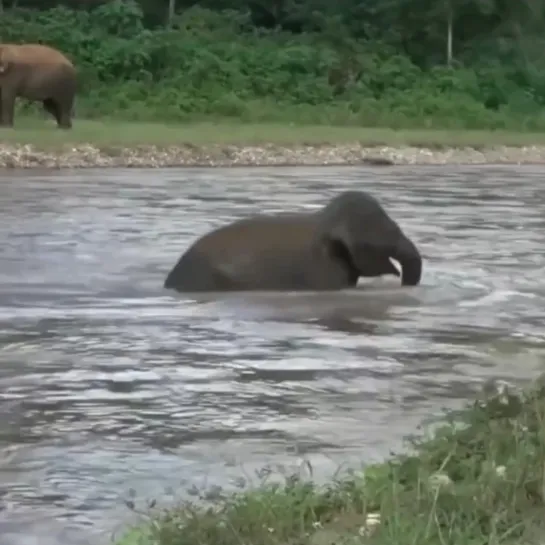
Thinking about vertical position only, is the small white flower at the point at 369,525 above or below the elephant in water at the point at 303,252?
above

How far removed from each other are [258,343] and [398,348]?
0.72 meters

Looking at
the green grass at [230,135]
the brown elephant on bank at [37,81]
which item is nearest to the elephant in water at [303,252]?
the green grass at [230,135]

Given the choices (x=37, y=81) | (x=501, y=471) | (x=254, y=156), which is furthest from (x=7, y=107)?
(x=501, y=471)

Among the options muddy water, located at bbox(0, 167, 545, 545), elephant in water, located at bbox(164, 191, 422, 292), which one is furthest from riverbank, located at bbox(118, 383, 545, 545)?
elephant in water, located at bbox(164, 191, 422, 292)

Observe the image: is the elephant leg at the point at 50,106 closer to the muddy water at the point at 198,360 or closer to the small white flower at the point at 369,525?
the muddy water at the point at 198,360

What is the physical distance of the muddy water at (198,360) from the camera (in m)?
6.35

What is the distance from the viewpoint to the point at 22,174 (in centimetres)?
2342

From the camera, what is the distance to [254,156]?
27750 mm

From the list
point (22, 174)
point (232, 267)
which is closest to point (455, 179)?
point (22, 174)

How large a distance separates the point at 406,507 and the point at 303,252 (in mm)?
6290

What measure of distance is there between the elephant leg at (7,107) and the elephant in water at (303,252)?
18.7 meters

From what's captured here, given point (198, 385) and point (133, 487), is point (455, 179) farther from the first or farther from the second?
Answer: point (133, 487)

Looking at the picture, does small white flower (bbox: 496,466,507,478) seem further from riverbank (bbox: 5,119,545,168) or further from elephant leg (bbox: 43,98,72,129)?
elephant leg (bbox: 43,98,72,129)

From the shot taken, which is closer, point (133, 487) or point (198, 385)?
point (133, 487)
